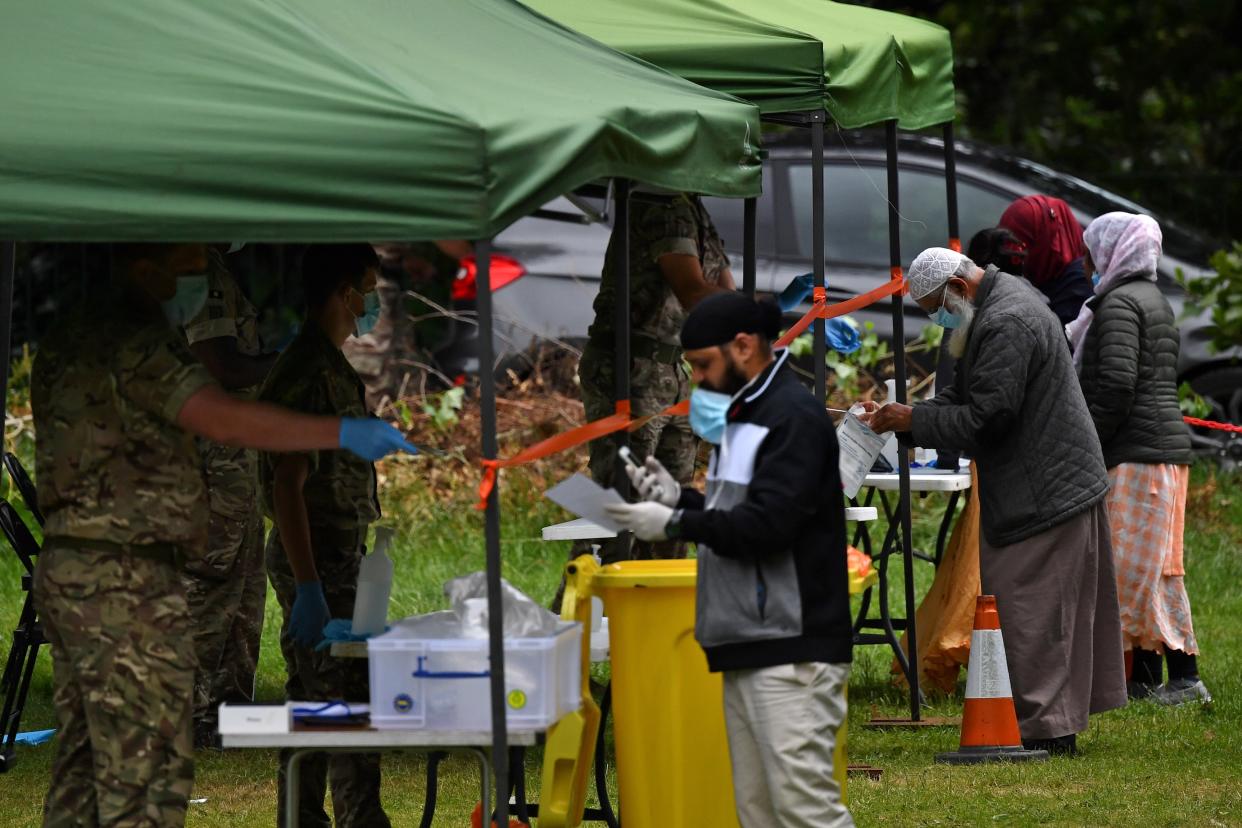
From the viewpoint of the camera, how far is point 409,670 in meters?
4.38

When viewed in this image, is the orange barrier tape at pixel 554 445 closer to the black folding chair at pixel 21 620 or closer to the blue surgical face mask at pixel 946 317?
the blue surgical face mask at pixel 946 317

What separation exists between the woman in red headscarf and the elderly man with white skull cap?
1047mm

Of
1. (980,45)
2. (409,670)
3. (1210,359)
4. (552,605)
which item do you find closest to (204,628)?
(552,605)

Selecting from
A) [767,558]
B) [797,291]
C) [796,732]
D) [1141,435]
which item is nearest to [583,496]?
[767,558]

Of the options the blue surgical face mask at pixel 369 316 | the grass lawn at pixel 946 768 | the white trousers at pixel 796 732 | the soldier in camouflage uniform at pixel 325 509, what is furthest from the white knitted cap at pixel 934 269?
the white trousers at pixel 796 732

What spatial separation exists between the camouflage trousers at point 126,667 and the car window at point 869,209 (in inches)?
255

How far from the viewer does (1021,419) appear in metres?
6.43

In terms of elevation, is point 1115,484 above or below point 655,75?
below

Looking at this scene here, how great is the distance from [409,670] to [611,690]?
3.79ft

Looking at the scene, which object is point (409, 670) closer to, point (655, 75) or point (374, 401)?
point (655, 75)

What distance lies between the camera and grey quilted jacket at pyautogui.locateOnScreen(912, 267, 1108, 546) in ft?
20.7

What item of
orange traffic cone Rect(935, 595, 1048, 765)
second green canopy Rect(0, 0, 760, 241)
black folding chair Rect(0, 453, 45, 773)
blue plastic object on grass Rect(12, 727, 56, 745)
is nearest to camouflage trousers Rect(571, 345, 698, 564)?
orange traffic cone Rect(935, 595, 1048, 765)

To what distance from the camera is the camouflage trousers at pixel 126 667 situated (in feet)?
14.3

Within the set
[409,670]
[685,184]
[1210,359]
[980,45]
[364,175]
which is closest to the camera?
[364,175]
